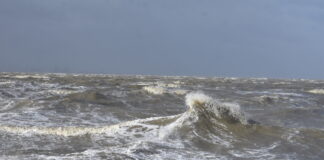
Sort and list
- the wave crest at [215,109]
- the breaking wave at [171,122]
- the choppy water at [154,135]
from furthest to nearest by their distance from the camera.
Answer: the wave crest at [215,109]
the breaking wave at [171,122]
the choppy water at [154,135]

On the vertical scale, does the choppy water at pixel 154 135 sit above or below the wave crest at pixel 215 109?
below

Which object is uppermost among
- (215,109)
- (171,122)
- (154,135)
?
(215,109)

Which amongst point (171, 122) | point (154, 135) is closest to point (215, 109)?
point (171, 122)

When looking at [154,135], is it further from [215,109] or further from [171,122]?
[215,109]

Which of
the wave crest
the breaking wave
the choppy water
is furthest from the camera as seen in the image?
the wave crest

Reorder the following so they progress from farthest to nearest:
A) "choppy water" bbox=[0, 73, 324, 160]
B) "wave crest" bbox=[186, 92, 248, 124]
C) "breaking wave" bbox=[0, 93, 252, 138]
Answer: "wave crest" bbox=[186, 92, 248, 124] < "breaking wave" bbox=[0, 93, 252, 138] < "choppy water" bbox=[0, 73, 324, 160]

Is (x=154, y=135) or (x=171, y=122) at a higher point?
(x=171, y=122)

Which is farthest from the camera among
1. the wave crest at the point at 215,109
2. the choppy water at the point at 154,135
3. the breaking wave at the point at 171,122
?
the wave crest at the point at 215,109

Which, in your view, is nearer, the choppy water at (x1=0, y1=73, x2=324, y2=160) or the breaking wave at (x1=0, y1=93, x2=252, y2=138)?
the choppy water at (x1=0, y1=73, x2=324, y2=160)

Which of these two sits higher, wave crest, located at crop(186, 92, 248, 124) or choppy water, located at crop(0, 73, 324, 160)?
wave crest, located at crop(186, 92, 248, 124)

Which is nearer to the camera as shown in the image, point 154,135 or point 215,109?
point 154,135

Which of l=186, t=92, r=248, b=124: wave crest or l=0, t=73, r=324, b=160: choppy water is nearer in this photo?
l=0, t=73, r=324, b=160: choppy water

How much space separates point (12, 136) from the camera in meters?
16.6

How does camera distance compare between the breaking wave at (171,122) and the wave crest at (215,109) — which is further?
the wave crest at (215,109)
